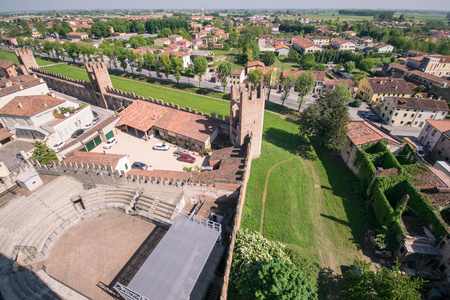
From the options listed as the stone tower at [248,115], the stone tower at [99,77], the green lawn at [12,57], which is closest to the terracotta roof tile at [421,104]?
the stone tower at [248,115]

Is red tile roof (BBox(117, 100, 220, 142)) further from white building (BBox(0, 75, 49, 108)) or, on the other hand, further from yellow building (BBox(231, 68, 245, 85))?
yellow building (BBox(231, 68, 245, 85))

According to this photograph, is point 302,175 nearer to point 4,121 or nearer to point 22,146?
point 22,146

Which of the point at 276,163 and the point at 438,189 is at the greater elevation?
the point at 438,189

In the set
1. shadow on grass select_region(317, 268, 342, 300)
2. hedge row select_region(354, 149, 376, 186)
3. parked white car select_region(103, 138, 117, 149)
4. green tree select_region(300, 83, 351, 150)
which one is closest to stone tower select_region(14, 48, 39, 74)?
parked white car select_region(103, 138, 117, 149)

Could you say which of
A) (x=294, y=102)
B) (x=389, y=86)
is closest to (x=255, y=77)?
(x=294, y=102)

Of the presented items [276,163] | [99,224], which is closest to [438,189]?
[276,163]

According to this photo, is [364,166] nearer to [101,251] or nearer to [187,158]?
[187,158]
